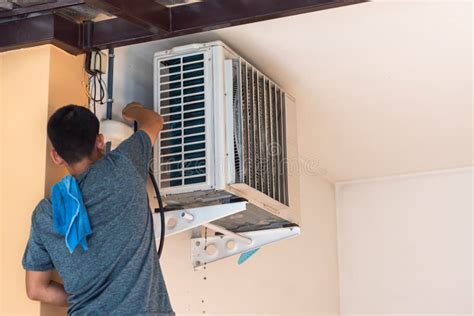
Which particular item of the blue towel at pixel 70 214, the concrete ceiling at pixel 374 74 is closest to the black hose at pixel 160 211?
the blue towel at pixel 70 214

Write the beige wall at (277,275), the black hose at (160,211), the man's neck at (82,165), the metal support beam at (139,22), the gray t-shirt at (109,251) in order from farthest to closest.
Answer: the beige wall at (277,275) < the black hose at (160,211) < the metal support beam at (139,22) < the man's neck at (82,165) < the gray t-shirt at (109,251)

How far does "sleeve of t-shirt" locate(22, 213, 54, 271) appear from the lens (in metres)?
1.87

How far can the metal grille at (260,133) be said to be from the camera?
2.28 metres

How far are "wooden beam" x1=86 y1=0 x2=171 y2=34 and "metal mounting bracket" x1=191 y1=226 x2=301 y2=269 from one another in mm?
832

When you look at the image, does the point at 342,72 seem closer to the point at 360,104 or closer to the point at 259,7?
the point at 360,104

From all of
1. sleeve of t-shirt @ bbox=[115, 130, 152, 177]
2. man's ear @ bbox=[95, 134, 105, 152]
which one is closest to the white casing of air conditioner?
sleeve of t-shirt @ bbox=[115, 130, 152, 177]

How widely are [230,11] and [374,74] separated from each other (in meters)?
0.75

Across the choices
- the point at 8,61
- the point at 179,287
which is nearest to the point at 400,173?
the point at 179,287

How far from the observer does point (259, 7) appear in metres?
2.08

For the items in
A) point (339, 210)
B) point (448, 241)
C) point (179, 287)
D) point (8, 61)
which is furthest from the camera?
point (339, 210)

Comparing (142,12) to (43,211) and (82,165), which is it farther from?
(43,211)

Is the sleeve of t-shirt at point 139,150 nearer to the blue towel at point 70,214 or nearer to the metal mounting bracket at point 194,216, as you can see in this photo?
the blue towel at point 70,214

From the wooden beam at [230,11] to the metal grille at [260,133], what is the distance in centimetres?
23

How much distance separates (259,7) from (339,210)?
6.95 ft
